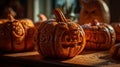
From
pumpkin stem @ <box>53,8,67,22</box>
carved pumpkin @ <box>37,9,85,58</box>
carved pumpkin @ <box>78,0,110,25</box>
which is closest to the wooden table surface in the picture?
carved pumpkin @ <box>37,9,85,58</box>

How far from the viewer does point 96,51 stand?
1254 millimetres

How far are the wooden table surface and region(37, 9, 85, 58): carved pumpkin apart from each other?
37 millimetres

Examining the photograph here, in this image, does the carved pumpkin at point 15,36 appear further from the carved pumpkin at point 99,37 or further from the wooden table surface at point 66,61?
the carved pumpkin at point 99,37

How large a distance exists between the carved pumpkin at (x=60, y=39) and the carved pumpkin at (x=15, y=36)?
0.53ft

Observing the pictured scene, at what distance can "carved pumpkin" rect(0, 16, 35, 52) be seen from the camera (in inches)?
47.7

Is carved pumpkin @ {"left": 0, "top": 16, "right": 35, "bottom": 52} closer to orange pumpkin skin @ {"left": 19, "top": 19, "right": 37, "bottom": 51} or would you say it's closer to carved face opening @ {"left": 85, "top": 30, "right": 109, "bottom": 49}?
orange pumpkin skin @ {"left": 19, "top": 19, "right": 37, "bottom": 51}

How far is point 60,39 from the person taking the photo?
41.3 inches

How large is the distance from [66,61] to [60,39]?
3.7 inches

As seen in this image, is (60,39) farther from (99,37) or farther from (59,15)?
(99,37)

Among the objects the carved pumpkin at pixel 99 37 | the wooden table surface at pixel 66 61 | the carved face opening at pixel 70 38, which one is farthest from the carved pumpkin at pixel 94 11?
the carved face opening at pixel 70 38

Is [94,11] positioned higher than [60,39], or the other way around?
[94,11]

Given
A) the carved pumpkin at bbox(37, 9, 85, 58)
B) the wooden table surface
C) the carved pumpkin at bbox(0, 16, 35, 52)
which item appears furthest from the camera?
the carved pumpkin at bbox(0, 16, 35, 52)

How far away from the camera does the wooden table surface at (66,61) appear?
952 millimetres

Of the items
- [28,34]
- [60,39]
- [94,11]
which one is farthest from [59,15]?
[94,11]
